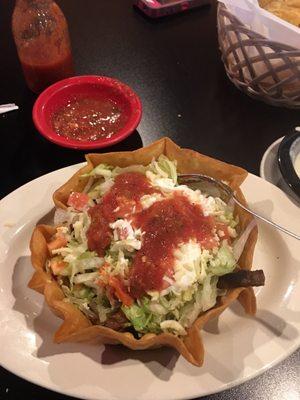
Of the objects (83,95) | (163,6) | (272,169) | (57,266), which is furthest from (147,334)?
(163,6)

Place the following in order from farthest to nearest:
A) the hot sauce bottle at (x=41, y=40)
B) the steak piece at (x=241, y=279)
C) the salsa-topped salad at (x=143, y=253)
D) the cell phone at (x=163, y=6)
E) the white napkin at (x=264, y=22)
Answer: the cell phone at (x=163, y=6), the hot sauce bottle at (x=41, y=40), the white napkin at (x=264, y=22), the salsa-topped salad at (x=143, y=253), the steak piece at (x=241, y=279)

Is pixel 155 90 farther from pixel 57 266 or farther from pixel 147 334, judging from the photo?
pixel 147 334

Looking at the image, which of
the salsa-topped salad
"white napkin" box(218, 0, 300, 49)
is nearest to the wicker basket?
"white napkin" box(218, 0, 300, 49)

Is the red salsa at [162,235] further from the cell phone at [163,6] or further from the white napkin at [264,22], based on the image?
→ the cell phone at [163,6]

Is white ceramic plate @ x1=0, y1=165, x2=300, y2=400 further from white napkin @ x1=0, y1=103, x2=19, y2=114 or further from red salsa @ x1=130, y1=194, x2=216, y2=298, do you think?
white napkin @ x1=0, y1=103, x2=19, y2=114

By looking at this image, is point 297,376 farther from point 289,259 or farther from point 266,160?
point 266,160

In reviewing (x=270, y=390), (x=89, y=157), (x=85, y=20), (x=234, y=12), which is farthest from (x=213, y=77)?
(x=270, y=390)

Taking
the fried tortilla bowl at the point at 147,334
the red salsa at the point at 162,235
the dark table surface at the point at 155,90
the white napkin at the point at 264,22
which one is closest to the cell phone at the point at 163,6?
the dark table surface at the point at 155,90
